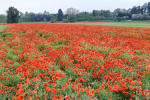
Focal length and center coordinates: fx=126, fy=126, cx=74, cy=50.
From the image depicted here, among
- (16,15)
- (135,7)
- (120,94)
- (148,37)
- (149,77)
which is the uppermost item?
(135,7)

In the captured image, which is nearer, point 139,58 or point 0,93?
point 0,93

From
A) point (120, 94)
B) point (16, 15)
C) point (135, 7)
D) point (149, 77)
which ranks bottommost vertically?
point (120, 94)

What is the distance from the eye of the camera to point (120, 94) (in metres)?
3.31

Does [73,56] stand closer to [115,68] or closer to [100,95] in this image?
[115,68]

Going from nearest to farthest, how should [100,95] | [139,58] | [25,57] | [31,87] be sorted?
1. [100,95]
2. [31,87]
3. [139,58]
4. [25,57]

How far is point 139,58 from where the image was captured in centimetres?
489

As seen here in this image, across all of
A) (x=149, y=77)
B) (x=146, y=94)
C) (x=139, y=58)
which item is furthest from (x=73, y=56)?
(x=146, y=94)

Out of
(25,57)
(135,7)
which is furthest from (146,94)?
(135,7)

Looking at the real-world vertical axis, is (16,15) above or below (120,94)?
above

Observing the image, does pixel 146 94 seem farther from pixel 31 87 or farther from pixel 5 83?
pixel 5 83

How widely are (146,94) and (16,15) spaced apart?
Result: 232ft

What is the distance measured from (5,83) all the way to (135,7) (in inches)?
4592

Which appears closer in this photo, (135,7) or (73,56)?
(73,56)

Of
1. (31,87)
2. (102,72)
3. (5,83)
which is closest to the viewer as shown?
(31,87)
